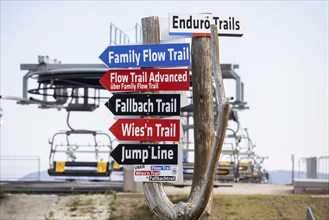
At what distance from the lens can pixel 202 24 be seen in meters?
16.6

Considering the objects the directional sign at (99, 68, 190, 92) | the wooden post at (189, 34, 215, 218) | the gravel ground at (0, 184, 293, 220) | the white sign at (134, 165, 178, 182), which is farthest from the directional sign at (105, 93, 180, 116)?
the gravel ground at (0, 184, 293, 220)

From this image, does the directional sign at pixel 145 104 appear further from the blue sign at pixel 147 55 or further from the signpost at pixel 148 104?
the blue sign at pixel 147 55

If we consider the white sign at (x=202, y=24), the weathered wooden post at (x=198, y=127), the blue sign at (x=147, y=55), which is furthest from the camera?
the weathered wooden post at (x=198, y=127)

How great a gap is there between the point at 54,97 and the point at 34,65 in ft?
7.80

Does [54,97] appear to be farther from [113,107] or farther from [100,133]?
[113,107]

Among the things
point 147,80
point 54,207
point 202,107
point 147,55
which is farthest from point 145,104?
point 54,207

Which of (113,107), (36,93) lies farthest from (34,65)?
(113,107)

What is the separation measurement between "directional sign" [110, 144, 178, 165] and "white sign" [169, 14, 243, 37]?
2.07 meters

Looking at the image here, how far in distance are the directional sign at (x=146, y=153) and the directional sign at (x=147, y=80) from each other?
103cm

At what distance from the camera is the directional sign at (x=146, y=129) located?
1673 centimetres

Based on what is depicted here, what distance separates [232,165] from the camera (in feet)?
107

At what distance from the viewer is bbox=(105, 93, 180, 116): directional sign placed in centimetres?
1677

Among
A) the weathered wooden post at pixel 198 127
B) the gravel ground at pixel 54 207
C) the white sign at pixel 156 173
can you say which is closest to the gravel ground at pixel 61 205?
the gravel ground at pixel 54 207

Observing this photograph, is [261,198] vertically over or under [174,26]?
under
